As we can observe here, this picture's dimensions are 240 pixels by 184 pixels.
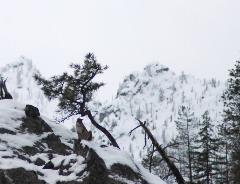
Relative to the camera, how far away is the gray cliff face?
13.9m

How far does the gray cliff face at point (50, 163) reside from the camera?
13938mm

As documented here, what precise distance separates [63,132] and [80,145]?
840 centimetres

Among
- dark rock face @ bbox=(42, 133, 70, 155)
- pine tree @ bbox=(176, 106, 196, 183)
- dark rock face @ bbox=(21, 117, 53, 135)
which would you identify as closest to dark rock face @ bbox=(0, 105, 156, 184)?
dark rock face @ bbox=(42, 133, 70, 155)

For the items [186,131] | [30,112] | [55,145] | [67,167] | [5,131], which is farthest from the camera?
[186,131]

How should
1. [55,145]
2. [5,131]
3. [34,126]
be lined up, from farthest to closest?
1. [34,126]
2. [55,145]
3. [5,131]

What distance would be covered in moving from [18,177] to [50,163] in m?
1.87

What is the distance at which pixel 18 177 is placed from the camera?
14.0 metres

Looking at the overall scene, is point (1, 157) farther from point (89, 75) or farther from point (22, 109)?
point (89, 75)

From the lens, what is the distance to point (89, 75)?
88.0 ft

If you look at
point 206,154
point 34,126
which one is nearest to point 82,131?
point 34,126

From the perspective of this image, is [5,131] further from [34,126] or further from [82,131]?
[82,131]

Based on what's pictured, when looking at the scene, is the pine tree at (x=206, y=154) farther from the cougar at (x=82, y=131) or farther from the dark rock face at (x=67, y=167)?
the dark rock face at (x=67, y=167)

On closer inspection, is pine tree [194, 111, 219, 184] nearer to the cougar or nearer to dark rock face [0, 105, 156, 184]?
the cougar

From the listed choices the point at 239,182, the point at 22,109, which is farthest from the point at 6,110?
the point at 239,182
